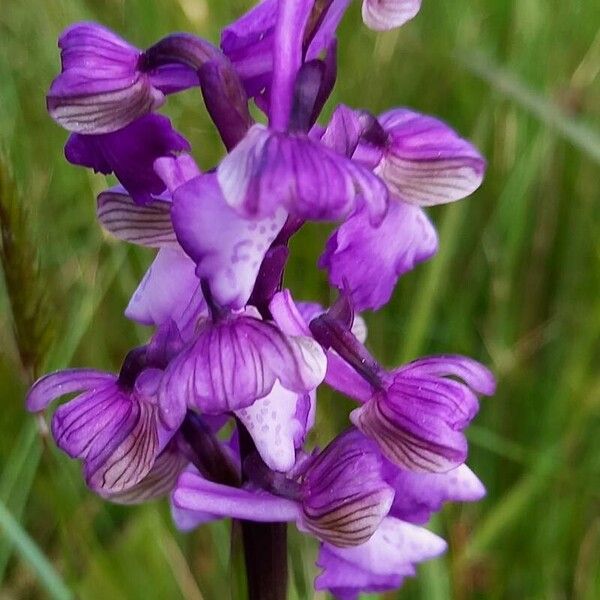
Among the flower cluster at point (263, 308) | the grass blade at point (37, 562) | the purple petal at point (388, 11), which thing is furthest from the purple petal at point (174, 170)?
the grass blade at point (37, 562)

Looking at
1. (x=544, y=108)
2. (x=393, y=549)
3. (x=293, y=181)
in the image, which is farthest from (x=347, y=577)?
(x=544, y=108)

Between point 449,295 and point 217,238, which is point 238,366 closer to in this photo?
point 217,238

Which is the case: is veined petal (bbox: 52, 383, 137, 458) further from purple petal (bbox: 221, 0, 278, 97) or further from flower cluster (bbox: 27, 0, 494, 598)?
purple petal (bbox: 221, 0, 278, 97)

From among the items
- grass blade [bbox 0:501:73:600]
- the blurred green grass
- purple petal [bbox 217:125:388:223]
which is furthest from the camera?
the blurred green grass

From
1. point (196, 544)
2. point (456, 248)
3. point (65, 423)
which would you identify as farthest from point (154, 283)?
point (456, 248)

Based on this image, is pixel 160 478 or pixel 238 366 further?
pixel 160 478

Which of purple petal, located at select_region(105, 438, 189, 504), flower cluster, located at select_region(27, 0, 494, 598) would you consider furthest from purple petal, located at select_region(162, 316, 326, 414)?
purple petal, located at select_region(105, 438, 189, 504)
